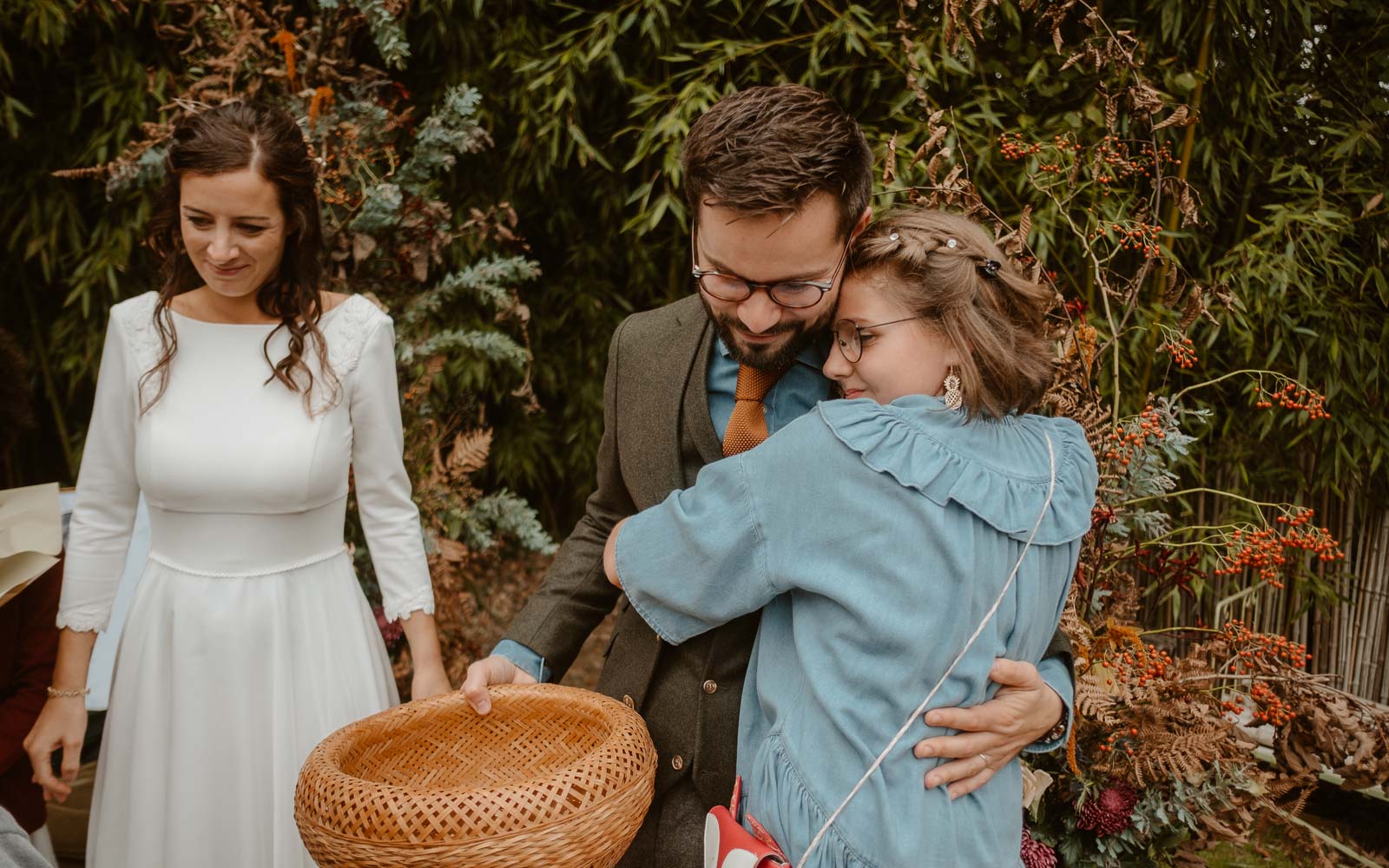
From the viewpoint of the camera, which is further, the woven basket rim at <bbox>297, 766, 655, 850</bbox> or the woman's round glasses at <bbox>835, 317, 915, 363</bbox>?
the woman's round glasses at <bbox>835, 317, 915, 363</bbox>

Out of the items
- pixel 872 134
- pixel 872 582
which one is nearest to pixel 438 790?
pixel 872 582

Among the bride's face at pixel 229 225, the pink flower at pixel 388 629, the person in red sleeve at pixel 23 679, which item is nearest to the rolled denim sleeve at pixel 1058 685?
the bride's face at pixel 229 225

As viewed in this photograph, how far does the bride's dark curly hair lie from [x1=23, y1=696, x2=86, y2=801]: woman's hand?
0.59m

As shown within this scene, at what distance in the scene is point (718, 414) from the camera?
4.92 ft

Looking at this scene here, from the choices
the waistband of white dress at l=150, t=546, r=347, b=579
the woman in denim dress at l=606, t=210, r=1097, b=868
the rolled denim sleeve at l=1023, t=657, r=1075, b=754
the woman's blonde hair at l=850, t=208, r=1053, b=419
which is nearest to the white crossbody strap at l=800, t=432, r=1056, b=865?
the woman in denim dress at l=606, t=210, r=1097, b=868

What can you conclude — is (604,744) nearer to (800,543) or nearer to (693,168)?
(800,543)

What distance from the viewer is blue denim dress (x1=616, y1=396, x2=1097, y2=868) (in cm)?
116

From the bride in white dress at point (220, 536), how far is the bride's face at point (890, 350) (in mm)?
1053

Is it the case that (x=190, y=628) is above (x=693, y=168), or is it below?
below

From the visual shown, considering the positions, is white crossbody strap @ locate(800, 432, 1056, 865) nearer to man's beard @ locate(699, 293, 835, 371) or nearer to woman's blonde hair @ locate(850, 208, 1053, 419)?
woman's blonde hair @ locate(850, 208, 1053, 419)

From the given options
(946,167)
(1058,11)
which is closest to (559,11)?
(946,167)

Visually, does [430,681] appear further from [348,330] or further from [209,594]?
[348,330]

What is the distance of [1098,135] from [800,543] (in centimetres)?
198

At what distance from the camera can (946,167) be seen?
8.20 feet
